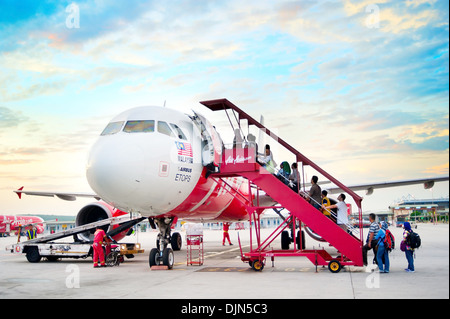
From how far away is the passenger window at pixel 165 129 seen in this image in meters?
10.5

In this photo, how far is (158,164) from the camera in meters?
9.78

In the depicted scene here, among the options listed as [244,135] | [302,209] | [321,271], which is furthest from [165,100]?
[321,271]

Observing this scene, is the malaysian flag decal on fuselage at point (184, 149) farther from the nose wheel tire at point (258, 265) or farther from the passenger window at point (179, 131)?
the nose wheel tire at point (258, 265)

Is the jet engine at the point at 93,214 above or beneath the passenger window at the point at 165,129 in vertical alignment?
beneath

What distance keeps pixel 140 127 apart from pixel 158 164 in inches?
48.3

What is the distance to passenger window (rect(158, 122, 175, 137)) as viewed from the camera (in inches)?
413

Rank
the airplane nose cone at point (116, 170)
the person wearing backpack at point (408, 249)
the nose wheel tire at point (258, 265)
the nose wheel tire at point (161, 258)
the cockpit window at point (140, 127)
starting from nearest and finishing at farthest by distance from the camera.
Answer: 1. the airplane nose cone at point (116, 170)
2. the person wearing backpack at point (408, 249)
3. the cockpit window at point (140, 127)
4. the nose wheel tire at point (258, 265)
5. the nose wheel tire at point (161, 258)

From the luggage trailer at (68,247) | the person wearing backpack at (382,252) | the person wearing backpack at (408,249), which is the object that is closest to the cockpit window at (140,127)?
the luggage trailer at (68,247)

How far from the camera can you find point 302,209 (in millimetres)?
10734

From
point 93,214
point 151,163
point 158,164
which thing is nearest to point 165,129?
point 158,164

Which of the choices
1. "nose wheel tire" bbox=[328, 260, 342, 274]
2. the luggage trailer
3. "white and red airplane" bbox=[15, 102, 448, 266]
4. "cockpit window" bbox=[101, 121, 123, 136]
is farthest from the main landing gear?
"nose wheel tire" bbox=[328, 260, 342, 274]

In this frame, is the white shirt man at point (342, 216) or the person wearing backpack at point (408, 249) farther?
the white shirt man at point (342, 216)

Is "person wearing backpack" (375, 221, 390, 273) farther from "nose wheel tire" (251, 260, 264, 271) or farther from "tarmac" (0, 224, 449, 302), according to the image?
"nose wheel tire" (251, 260, 264, 271)
